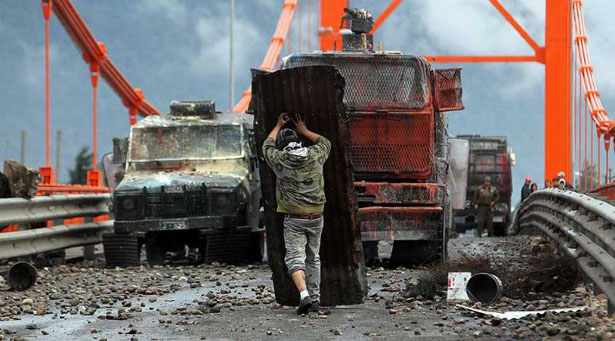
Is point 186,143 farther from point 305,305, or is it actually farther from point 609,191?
point 305,305

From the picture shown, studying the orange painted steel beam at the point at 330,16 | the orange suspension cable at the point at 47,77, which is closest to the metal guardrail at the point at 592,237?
→ the orange suspension cable at the point at 47,77

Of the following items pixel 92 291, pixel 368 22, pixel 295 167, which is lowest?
pixel 92 291

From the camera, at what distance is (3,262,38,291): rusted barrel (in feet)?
47.0

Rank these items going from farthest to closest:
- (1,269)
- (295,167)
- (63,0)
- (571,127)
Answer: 1. (571,127)
2. (63,0)
3. (1,269)
4. (295,167)

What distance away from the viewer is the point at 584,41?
5991cm

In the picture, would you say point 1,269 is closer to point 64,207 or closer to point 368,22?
point 64,207

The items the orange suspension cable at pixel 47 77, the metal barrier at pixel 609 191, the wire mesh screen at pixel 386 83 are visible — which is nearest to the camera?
the wire mesh screen at pixel 386 83

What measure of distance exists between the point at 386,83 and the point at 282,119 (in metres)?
6.43

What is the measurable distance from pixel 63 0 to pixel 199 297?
2900cm

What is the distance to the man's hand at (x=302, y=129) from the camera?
1154cm

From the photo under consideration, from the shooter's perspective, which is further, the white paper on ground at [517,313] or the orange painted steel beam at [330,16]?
the orange painted steel beam at [330,16]

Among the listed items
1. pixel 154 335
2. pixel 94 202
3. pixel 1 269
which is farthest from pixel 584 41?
pixel 154 335

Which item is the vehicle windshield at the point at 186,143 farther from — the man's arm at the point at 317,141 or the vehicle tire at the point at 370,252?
the man's arm at the point at 317,141

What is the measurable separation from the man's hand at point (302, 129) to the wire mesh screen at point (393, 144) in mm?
6195
